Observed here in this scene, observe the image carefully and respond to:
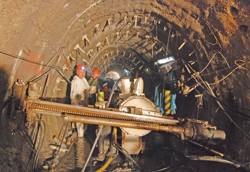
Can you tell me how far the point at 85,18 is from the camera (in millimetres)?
5902

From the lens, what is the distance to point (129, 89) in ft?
21.1

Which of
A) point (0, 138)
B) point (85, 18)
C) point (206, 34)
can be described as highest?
point (85, 18)

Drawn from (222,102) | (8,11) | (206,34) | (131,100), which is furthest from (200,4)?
(8,11)

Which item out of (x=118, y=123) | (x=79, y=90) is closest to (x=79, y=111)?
(x=118, y=123)

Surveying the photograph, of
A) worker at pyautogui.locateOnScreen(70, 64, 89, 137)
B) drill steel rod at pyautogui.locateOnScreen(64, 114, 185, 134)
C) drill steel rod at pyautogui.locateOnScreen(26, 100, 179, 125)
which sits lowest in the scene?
drill steel rod at pyautogui.locateOnScreen(64, 114, 185, 134)

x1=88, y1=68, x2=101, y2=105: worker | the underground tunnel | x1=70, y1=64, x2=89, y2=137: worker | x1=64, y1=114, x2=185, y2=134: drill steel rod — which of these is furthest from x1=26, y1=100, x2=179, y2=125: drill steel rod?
x1=88, y1=68, x2=101, y2=105: worker

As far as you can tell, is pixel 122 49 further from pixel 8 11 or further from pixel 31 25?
pixel 8 11

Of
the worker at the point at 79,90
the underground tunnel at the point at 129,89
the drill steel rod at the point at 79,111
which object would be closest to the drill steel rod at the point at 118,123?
the underground tunnel at the point at 129,89

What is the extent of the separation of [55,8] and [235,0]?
311 centimetres

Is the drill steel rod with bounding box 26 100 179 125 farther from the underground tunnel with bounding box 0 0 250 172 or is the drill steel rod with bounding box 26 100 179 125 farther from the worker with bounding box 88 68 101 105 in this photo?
the worker with bounding box 88 68 101 105

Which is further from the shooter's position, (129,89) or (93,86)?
(93,86)

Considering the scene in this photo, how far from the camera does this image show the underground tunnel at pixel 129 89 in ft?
13.3

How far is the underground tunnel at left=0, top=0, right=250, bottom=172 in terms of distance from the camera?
4067 millimetres

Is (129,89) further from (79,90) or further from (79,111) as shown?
(79,111)
